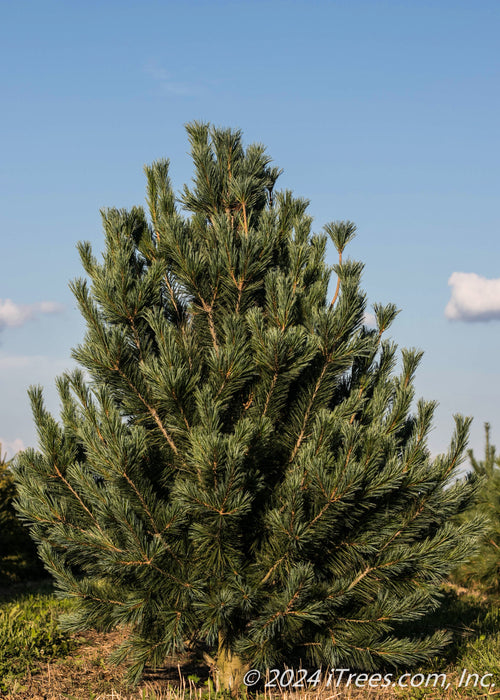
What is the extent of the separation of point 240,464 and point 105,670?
11.8ft

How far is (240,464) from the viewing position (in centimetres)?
496

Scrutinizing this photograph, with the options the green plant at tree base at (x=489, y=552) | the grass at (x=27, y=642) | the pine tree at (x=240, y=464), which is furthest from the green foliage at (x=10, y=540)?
the green plant at tree base at (x=489, y=552)

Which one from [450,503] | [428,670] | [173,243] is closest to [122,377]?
[173,243]

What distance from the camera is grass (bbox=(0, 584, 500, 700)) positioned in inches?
240

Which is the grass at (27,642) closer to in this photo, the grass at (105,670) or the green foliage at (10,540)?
the grass at (105,670)

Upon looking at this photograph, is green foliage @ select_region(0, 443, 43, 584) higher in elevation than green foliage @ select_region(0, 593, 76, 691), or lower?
higher

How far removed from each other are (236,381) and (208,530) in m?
1.27

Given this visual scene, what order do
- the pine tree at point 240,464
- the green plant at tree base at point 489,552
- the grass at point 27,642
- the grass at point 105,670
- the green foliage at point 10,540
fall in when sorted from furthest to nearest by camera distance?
the green foliage at point 10,540
the green plant at tree base at point 489,552
the grass at point 27,642
the grass at point 105,670
the pine tree at point 240,464

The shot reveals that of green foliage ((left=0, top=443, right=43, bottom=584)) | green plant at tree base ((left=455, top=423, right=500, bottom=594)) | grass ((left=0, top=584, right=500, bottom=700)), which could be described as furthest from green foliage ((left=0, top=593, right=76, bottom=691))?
green plant at tree base ((left=455, top=423, right=500, bottom=594))

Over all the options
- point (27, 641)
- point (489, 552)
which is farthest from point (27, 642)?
point (489, 552)

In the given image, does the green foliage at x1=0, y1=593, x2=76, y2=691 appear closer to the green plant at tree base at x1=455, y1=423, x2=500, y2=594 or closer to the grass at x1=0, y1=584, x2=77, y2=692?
the grass at x1=0, y1=584, x2=77, y2=692

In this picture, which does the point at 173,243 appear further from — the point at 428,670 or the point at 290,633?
the point at 428,670

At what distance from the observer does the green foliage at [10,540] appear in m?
12.9

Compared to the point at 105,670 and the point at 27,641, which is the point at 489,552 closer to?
the point at 105,670
